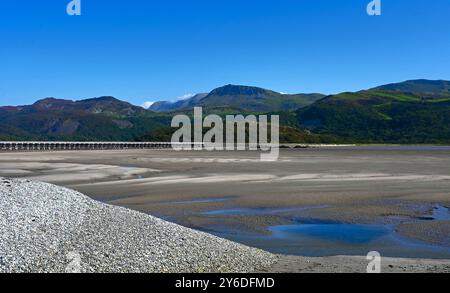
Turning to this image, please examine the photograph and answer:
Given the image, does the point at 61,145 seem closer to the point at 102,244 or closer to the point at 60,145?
the point at 60,145

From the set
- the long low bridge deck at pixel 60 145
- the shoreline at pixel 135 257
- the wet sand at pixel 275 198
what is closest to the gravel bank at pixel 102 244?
the shoreline at pixel 135 257

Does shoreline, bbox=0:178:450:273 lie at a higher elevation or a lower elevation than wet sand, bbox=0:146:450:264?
higher

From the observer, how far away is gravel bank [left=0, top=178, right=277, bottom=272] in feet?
36.8

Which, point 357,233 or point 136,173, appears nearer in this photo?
point 357,233

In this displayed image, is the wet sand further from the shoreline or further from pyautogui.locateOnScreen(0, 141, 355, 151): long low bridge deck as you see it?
pyautogui.locateOnScreen(0, 141, 355, 151): long low bridge deck

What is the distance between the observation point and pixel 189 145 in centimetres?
13975

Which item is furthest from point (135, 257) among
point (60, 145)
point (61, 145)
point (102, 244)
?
point (61, 145)

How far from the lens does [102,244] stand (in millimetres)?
12594

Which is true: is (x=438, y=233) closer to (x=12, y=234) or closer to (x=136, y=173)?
(x=12, y=234)

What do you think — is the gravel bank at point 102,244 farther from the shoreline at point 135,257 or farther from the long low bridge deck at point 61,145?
the long low bridge deck at point 61,145

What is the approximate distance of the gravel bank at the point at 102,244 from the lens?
1121cm

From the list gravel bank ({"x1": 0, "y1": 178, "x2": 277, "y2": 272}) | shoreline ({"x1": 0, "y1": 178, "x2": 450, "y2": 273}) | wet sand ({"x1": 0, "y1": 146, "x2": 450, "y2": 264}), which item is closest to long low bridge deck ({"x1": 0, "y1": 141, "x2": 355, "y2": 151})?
wet sand ({"x1": 0, "y1": 146, "x2": 450, "y2": 264})
